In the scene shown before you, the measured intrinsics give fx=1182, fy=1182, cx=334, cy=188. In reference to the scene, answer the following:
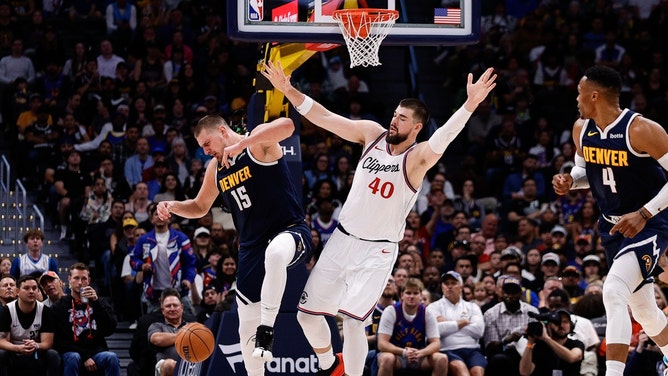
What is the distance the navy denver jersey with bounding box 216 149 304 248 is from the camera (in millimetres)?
10484

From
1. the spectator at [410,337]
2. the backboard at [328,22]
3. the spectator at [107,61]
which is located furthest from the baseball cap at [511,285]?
the spectator at [107,61]

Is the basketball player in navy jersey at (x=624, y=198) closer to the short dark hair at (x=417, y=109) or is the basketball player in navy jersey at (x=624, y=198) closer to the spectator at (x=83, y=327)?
the short dark hair at (x=417, y=109)

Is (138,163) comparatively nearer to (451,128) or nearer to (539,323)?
(539,323)

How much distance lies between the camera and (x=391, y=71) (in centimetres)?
2386

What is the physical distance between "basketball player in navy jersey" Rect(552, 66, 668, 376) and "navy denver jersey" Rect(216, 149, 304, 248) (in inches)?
104

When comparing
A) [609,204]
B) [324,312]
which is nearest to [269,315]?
[324,312]

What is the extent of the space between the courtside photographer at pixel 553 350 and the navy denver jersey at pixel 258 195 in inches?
197

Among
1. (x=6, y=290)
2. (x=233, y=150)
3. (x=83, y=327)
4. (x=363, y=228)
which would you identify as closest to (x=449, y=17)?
(x=363, y=228)

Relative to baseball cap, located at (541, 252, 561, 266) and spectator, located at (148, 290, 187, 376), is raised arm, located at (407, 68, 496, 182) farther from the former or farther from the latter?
baseball cap, located at (541, 252, 561, 266)

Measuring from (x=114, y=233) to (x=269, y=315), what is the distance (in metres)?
7.76

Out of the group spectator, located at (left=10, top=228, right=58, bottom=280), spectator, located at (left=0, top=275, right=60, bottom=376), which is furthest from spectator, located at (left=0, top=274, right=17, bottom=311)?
spectator, located at (left=10, top=228, right=58, bottom=280)

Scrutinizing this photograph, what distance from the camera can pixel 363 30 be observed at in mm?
11383

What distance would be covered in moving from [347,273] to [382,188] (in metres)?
0.82

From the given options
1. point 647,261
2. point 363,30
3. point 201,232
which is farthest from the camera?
point 201,232
